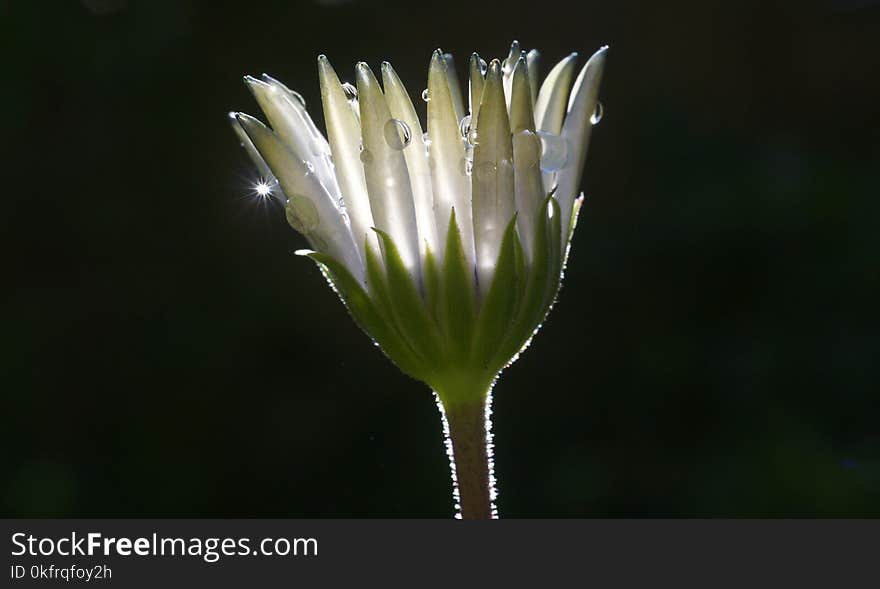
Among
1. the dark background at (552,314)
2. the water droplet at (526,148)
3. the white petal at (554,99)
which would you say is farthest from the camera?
the dark background at (552,314)

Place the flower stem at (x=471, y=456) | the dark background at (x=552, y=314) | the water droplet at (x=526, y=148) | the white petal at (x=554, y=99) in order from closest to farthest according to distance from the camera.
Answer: the flower stem at (x=471, y=456) < the water droplet at (x=526, y=148) < the white petal at (x=554, y=99) < the dark background at (x=552, y=314)

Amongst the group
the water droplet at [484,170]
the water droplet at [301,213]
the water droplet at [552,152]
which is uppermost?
the water droplet at [552,152]

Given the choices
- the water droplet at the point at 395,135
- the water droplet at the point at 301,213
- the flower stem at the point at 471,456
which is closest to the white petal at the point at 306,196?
the water droplet at the point at 301,213

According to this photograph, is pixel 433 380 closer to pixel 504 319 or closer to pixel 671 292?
pixel 504 319

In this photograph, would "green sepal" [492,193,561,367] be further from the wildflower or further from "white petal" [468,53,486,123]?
"white petal" [468,53,486,123]

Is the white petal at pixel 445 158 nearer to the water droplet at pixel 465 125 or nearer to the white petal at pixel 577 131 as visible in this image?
the water droplet at pixel 465 125

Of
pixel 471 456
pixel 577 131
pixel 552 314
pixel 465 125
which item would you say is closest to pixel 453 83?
pixel 465 125

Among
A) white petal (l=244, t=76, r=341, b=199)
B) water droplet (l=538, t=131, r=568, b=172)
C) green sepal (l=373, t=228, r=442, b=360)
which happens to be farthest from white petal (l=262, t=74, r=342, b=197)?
water droplet (l=538, t=131, r=568, b=172)
